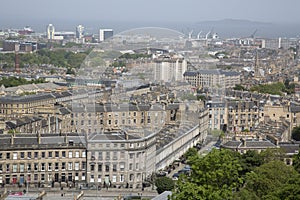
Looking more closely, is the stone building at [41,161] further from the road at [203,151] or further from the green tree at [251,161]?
the green tree at [251,161]

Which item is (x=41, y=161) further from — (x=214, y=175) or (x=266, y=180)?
(x=266, y=180)

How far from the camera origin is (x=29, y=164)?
77.4ft

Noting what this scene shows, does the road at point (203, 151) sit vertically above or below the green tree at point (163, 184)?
below

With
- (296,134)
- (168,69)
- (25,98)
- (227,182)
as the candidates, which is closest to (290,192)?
(227,182)

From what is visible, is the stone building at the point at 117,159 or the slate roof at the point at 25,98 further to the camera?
the slate roof at the point at 25,98

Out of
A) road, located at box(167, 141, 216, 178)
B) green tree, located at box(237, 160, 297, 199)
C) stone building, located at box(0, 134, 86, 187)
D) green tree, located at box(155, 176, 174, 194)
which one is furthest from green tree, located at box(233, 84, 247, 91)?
green tree, located at box(237, 160, 297, 199)

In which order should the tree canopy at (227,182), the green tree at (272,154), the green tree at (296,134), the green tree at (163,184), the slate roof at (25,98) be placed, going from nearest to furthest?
the tree canopy at (227,182), the green tree at (163,184), the green tree at (272,154), the green tree at (296,134), the slate roof at (25,98)

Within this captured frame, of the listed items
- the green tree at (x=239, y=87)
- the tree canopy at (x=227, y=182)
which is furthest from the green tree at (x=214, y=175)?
the green tree at (x=239, y=87)

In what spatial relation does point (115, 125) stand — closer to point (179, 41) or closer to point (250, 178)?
point (179, 41)

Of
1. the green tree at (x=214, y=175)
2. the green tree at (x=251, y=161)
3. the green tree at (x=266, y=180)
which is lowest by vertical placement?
the green tree at (x=251, y=161)

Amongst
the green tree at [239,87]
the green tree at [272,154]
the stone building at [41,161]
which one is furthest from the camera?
the green tree at [239,87]

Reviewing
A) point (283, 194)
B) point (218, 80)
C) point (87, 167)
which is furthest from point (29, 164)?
point (218, 80)

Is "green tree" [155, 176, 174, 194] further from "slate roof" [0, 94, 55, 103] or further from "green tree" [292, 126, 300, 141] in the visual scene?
"slate roof" [0, 94, 55, 103]

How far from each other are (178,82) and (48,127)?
602cm
